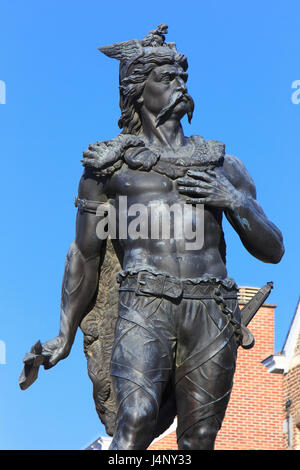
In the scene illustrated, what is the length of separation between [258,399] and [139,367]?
20744mm

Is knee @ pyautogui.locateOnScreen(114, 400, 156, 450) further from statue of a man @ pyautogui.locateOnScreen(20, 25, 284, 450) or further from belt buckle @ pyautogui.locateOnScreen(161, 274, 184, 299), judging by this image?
belt buckle @ pyautogui.locateOnScreen(161, 274, 184, 299)

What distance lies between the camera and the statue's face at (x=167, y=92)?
7949 mm

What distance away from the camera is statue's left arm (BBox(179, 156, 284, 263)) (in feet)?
25.4

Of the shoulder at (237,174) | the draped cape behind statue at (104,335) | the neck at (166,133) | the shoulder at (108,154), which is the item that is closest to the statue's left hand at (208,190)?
the shoulder at (237,174)

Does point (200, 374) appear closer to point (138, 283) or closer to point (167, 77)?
point (138, 283)

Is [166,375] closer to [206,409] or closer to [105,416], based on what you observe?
[206,409]

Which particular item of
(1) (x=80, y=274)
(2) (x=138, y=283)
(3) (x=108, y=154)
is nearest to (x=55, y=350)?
(1) (x=80, y=274)

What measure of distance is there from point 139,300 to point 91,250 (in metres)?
0.77

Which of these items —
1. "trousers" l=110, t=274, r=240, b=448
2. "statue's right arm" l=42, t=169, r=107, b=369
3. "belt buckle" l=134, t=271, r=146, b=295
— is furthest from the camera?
"statue's right arm" l=42, t=169, r=107, b=369

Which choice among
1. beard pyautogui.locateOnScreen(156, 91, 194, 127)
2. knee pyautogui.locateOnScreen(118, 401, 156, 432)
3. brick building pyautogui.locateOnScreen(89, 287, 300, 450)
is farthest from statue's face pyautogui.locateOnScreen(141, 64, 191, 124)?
brick building pyautogui.locateOnScreen(89, 287, 300, 450)

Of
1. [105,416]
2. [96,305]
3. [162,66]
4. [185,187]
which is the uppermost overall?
[162,66]

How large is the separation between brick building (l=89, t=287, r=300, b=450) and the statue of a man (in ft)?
58.9

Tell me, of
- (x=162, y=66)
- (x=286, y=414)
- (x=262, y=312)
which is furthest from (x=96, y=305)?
(x=262, y=312)

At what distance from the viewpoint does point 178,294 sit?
24.7 feet
